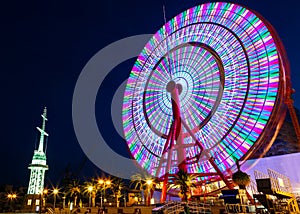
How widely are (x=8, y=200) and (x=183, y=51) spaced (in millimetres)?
60074

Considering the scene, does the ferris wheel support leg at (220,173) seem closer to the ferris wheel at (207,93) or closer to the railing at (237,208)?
the ferris wheel at (207,93)

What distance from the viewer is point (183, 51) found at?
93.0ft

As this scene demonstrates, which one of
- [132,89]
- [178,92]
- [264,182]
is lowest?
[264,182]

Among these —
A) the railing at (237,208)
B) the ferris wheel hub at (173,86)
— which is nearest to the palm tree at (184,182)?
the ferris wheel hub at (173,86)

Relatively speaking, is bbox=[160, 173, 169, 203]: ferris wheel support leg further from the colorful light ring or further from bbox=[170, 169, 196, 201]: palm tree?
bbox=[170, 169, 196, 201]: palm tree

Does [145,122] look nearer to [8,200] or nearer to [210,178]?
[210,178]

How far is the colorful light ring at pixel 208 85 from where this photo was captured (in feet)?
69.3

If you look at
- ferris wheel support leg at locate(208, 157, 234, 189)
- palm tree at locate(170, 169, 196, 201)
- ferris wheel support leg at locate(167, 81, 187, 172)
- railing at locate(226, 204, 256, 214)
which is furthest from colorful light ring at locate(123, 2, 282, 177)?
railing at locate(226, 204, 256, 214)

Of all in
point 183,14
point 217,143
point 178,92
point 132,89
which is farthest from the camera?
point 132,89

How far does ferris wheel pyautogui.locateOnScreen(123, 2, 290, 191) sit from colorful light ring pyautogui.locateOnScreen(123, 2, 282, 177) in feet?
0.25

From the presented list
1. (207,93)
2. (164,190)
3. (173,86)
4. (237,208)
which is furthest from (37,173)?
(237,208)

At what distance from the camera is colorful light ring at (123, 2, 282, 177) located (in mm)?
21109

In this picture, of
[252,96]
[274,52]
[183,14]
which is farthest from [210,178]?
[183,14]

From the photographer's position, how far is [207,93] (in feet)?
81.1
